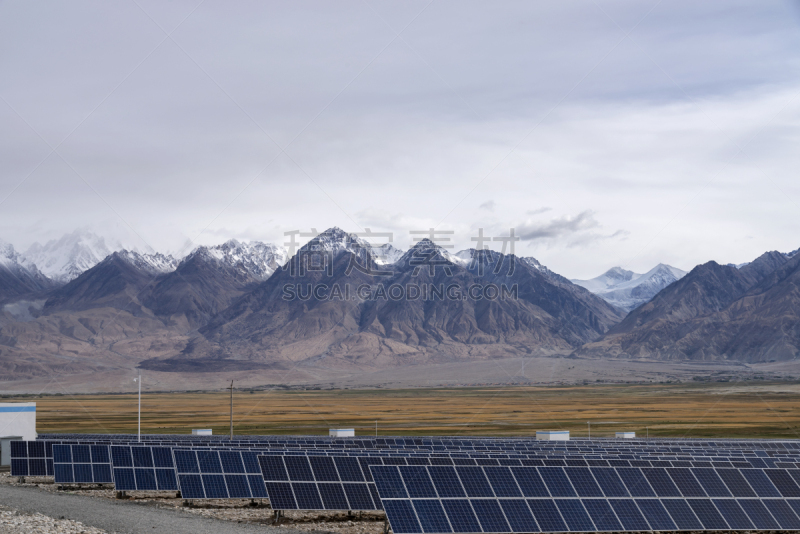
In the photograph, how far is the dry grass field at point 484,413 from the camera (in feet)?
291

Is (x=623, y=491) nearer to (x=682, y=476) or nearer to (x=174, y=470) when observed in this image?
(x=682, y=476)

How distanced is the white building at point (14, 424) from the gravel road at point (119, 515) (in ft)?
48.5

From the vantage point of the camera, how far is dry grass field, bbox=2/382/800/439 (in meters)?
88.8

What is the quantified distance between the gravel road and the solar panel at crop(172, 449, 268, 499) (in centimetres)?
Answer: 119

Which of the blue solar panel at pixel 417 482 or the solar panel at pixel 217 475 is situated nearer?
the blue solar panel at pixel 417 482

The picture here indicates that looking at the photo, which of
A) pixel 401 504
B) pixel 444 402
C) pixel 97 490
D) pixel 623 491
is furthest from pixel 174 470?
pixel 444 402

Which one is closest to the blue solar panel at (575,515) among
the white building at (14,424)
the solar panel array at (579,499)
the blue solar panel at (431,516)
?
the solar panel array at (579,499)

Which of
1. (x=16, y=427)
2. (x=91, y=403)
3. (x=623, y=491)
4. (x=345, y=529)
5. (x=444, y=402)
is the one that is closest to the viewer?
(x=623, y=491)

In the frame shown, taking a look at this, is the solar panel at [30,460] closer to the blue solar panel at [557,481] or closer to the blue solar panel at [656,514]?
the blue solar panel at [557,481]

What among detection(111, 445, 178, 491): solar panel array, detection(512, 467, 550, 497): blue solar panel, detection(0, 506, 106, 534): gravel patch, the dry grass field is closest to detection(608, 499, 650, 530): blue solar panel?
detection(512, 467, 550, 497): blue solar panel

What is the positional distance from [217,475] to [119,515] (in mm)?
3756

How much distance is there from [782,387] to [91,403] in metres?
146

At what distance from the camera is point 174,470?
30.4 metres

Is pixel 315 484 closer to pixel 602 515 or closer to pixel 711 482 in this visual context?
pixel 602 515
